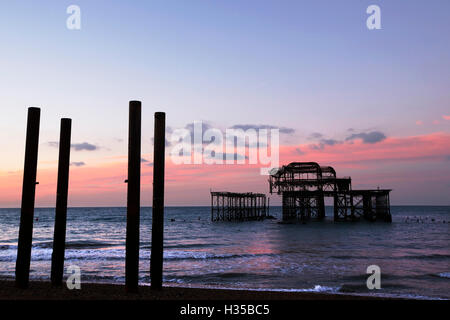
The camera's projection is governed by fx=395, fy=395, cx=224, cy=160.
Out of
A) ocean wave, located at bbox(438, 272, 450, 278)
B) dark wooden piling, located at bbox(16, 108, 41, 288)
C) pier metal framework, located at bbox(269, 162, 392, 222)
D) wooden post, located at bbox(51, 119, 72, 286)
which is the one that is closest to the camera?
dark wooden piling, located at bbox(16, 108, 41, 288)

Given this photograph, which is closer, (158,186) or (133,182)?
(133,182)

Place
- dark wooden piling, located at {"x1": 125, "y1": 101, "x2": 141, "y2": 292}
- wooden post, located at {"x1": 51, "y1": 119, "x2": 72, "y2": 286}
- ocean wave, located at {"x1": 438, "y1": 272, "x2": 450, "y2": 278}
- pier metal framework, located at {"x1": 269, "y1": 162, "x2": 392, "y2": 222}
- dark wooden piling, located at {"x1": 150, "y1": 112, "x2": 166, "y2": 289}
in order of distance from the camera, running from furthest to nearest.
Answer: pier metal framework, located at {"x1": 269, "y1": 162, "x2": 392, "y2": 222} < ocean wave, located at {"x1": 438, "y1": 272, "x2": 450, "y2": 278} < wooden post, located at {"x1": 51, "y1": 119, "x2": 72, "y2": 286} < dark wooden piling, located at {"x1": 150, "y1": 112, "x2": 166, "y2": 289} < dark wooden piling, located at {"x1": 125, "y1": 101, "x2": 141, "y2": 292}

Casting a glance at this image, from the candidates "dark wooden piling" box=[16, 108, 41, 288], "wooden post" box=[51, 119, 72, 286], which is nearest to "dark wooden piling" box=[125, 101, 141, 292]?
"wooden post" box=[51, 119, 72, 286]

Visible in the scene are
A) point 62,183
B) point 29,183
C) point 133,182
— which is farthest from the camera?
point 62,183

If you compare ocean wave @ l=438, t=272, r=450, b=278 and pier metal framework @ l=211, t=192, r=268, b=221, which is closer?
ocean wave @ l=438, t=272, r=450, b=278

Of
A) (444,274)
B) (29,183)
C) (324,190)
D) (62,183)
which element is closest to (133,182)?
(62,183)

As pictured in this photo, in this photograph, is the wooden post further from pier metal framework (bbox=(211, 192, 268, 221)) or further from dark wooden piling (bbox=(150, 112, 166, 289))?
pier metal framework (bbox=(211, 192, 268, 221))

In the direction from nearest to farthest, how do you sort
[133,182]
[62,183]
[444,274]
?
[133,182]
[62,183]
[444,274]

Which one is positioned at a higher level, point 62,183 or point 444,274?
point 62,183

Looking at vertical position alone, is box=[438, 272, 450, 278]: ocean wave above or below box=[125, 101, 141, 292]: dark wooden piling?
below

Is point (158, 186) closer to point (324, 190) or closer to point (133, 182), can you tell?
point (133, 182)
